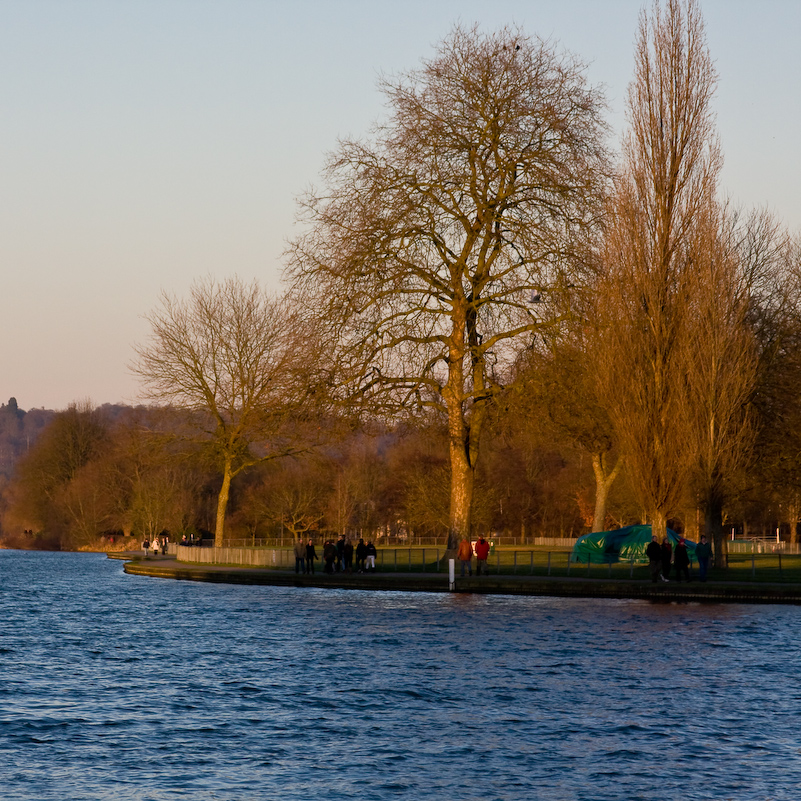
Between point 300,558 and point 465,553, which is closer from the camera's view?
point 465,553

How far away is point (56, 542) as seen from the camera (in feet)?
452

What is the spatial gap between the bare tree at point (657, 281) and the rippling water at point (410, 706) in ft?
34.2

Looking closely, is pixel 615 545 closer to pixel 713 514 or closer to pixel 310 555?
pixel 713 514

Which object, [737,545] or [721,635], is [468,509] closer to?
[721,635]

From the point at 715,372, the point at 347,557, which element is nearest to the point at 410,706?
the point at 715,372

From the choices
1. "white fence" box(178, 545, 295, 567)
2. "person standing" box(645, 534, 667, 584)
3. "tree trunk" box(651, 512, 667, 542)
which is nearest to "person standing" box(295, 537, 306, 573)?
"white fence" box(178, 545, 295, 567)

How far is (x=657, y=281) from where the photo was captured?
4347 centimetres

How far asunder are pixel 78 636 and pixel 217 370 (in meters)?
35.2

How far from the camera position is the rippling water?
13359 mm

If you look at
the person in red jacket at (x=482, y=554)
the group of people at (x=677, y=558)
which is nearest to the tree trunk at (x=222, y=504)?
the person in red jacket at (x=482, y=554)

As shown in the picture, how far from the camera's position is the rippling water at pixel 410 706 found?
13.4m

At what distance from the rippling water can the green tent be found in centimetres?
2014

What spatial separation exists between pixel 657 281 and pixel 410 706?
28372mm

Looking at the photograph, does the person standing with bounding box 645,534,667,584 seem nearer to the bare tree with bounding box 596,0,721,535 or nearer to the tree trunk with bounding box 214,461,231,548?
the bare tree with bounding box 596,0,721,535
